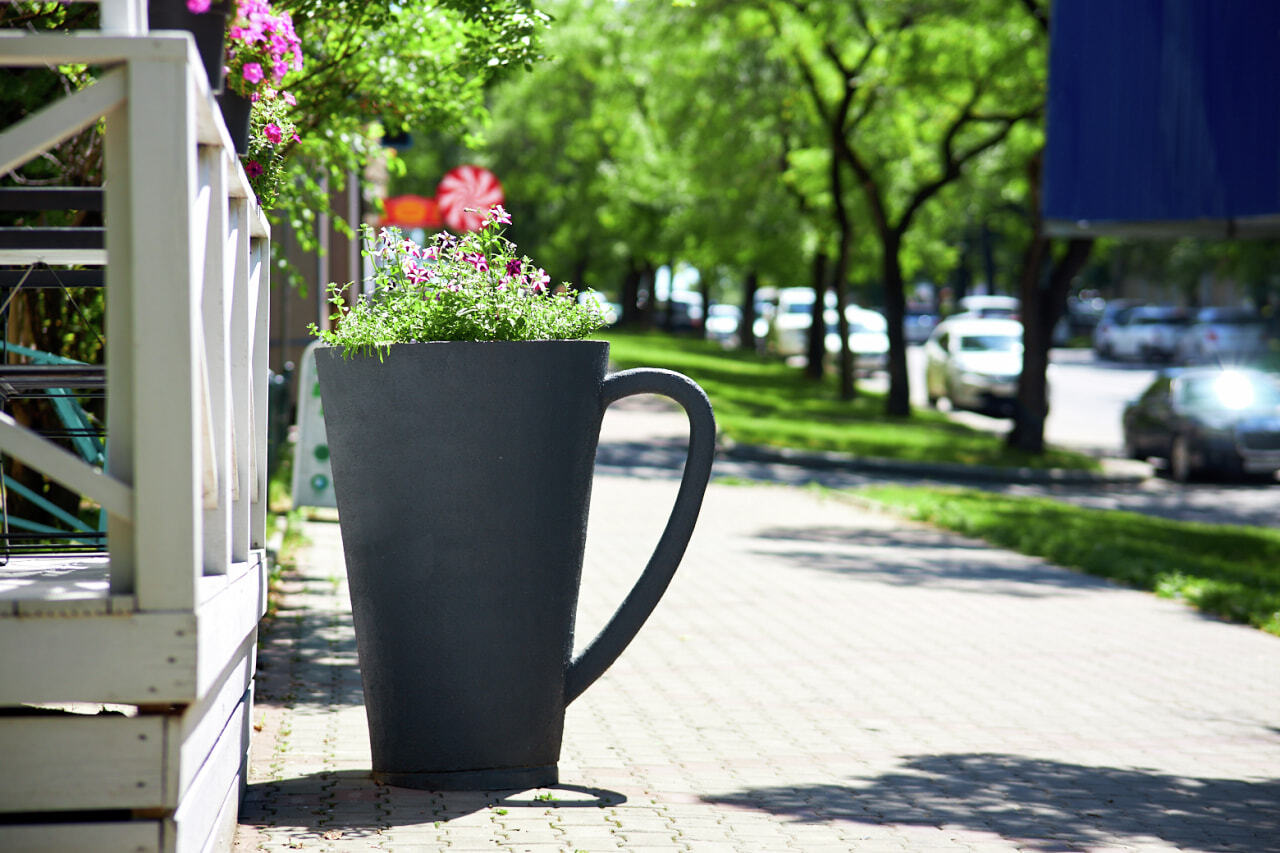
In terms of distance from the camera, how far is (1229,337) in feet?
151

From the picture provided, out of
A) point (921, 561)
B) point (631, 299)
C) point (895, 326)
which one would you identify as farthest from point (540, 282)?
point (631, 299)

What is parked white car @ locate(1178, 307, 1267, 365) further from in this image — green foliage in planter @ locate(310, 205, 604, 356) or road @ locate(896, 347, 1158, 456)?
green foliage in planter @ locate(310, 205, 604, 356)

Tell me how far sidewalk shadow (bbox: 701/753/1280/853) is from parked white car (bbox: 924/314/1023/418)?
2291 cm

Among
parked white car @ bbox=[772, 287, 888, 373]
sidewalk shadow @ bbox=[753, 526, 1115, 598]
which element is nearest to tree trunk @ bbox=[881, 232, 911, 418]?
parked white car @ bbox=[772, 287, 888, 373]

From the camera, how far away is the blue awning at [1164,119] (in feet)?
43.0

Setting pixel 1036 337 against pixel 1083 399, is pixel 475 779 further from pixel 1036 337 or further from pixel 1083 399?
pixel 1083 399

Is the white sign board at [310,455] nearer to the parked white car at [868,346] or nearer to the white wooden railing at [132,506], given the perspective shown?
the white wooden railing at [132,506]

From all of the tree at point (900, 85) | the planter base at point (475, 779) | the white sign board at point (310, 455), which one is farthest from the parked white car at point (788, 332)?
the planter base at point (475, 779)

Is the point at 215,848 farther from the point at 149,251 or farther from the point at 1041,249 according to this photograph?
the point at 1041,249

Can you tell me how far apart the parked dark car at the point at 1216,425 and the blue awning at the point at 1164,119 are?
16.6 ft

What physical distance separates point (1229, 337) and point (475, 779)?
44.9 meters

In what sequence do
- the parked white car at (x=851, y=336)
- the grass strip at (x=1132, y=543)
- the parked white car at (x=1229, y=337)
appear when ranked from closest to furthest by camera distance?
the grass strip at (x=1132, y=543) → the parked white car at (x=851, y=336) → the parked white car at (x=1229, y=337)

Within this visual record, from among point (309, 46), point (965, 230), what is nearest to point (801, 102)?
point (309, 46)

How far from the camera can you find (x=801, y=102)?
91.1 ft
